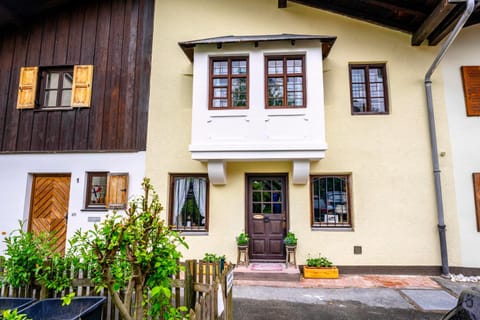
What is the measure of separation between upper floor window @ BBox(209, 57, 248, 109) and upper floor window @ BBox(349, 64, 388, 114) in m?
2.73

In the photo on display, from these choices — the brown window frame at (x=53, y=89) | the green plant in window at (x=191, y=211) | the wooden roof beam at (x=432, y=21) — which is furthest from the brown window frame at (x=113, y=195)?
the wooden roof beam at (x=432, y=21)

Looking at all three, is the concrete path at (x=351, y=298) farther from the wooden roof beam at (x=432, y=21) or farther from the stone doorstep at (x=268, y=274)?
the wooden roof beam at (x=432, y=21)

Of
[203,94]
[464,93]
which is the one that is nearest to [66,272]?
[203,94]

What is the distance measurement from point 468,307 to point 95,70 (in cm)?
838

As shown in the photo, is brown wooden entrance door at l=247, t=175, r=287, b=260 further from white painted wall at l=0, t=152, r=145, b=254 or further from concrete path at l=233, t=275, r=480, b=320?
white painted wall at l=0, t=152, r=145, b=254

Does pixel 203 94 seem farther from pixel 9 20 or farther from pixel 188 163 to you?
pixel 9 20

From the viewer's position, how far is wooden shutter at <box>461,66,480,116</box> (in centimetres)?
623

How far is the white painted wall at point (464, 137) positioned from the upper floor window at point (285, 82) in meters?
3.52

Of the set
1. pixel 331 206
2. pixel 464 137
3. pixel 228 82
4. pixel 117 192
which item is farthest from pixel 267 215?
pixel 464 137

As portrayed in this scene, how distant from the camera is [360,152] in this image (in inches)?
249

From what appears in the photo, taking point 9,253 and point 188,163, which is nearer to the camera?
point 9,253

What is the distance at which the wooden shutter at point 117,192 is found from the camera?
6.53 m

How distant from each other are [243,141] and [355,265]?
12.3ft

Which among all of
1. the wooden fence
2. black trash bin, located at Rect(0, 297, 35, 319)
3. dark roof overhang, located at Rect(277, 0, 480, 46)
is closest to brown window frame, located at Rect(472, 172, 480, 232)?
dark roof overhang, located at Rect(277, 0, 480, 46)
